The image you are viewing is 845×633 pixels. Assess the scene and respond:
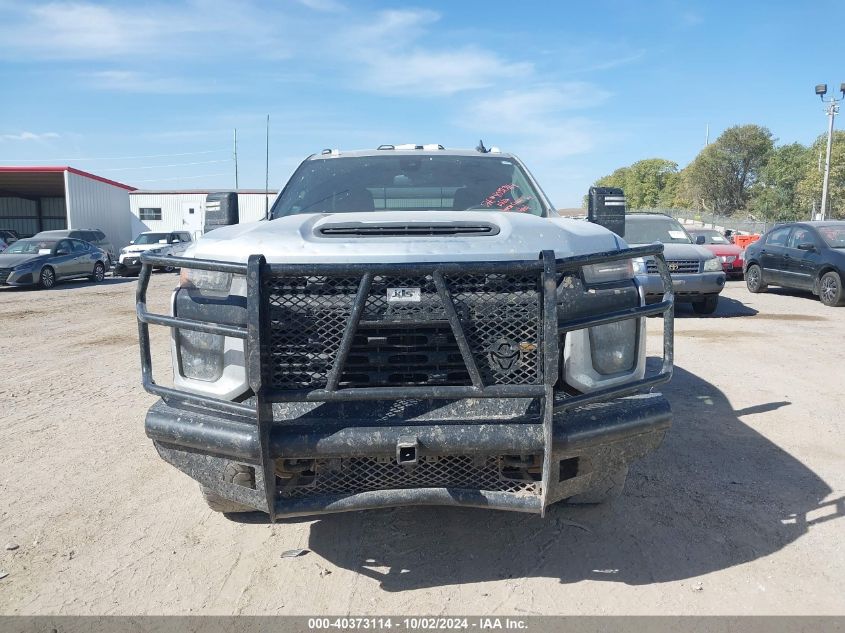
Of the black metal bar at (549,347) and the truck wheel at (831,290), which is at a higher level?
the black metal bar at (549,347)

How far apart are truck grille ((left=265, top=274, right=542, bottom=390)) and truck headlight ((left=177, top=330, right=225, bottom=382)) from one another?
1.01 feet

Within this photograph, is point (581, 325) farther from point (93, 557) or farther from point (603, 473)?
point (93, 557)

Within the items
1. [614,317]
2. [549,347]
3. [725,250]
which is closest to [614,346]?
[614,317]

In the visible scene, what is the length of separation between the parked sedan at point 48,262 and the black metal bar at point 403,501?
701 inches

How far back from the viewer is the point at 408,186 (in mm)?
4574

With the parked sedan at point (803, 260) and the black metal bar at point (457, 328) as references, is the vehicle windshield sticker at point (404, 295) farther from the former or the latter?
the parked sedan at point (803, 260)

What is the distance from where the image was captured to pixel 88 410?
5.71 m

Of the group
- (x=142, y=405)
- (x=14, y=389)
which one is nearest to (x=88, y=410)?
(x=142, y=405)

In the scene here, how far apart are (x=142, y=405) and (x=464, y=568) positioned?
3.76m

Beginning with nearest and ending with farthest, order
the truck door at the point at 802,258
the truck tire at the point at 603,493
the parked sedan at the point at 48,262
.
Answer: the truck tire at the point at 603,493 < the truck door at the point at 802,258 < the parked sedan at the point at 48,262

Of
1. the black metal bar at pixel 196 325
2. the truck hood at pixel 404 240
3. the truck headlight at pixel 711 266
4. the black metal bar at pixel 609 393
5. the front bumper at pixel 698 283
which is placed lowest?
the front bumper at pixel 698 283

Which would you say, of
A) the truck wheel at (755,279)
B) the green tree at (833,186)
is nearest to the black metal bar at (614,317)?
the truck wheel at (755,279)

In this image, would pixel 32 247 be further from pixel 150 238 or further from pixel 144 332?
pixel 144 332

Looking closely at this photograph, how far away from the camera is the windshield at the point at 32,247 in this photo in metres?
18.6
